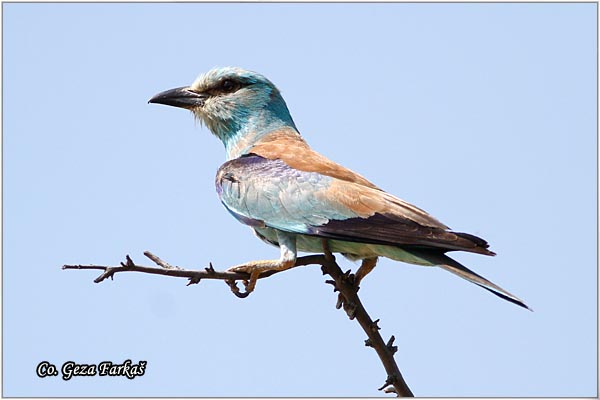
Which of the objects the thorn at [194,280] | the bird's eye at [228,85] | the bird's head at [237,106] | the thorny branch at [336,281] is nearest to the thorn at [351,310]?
the thorny branch at [336,281]

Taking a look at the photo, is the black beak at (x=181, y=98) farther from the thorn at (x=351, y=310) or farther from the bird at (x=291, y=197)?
the thorn at (x=351, y=310)

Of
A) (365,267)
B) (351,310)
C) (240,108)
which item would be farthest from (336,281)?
(240,108)

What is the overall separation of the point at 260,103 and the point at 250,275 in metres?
1.81

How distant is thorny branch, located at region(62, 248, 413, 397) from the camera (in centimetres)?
356

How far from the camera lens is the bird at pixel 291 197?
4.42 metres

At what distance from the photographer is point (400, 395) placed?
13.0 feet

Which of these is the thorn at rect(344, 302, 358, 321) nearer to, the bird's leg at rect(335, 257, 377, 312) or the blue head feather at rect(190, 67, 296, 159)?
the bird's leg at rect(335, 257, 377, 312)

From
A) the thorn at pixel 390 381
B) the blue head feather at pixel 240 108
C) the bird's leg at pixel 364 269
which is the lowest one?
the thorn at pixel 390 381

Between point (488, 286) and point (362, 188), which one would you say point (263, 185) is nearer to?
point (362, 188)

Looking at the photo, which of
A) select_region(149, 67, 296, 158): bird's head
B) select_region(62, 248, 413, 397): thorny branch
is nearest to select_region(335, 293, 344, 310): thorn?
select_region(62, 248, 413, 397): thorny branch

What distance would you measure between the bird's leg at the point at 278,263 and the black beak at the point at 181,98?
62.3 inches

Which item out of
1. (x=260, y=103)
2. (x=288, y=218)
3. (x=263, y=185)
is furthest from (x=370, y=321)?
(x=260, y=103)

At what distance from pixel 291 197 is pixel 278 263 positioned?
490 millimetres

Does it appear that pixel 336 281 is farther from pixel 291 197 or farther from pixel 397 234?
pixel 291 197
